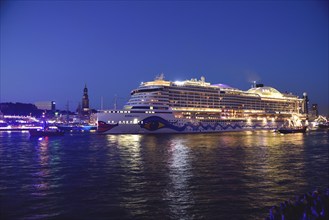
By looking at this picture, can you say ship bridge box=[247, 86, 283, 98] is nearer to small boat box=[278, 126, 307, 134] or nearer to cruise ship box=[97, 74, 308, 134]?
cruise ship box=[97, 74, 308, 134]

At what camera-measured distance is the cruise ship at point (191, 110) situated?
74250mm

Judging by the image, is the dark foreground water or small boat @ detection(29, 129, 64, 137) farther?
small boat @ detection(29, 129, 64, 137)

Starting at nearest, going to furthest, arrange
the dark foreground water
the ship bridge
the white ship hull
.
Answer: the dark foreground water, the white ship hull, the ship bridge

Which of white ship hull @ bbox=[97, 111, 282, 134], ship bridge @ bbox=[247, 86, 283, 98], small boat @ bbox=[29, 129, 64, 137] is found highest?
ship bridge @ bbox=[247, 86, 283, 98]

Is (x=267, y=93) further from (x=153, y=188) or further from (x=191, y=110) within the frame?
(x=153, y=188)

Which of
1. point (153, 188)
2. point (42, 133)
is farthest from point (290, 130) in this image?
point (153, 188)

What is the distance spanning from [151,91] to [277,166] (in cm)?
5710

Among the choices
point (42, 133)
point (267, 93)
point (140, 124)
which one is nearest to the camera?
point (140, 124)

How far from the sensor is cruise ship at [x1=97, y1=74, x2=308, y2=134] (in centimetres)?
7425

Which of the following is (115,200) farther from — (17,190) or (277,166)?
(277,166)

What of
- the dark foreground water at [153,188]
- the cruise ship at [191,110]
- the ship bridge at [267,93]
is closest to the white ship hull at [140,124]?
the cruise ship at [191,110]

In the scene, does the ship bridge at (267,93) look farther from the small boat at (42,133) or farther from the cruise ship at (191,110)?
the small boat at (42,133)

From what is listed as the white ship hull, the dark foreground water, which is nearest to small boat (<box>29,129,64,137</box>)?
the white ship hull

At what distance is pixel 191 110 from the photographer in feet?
290
